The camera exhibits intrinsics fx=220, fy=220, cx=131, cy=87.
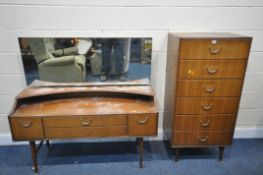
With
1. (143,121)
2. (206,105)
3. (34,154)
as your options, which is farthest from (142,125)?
(34,154)

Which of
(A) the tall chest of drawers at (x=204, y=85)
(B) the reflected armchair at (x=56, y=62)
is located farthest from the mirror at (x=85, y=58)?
(A) the tall chest of drawers at (x=204, y=85)

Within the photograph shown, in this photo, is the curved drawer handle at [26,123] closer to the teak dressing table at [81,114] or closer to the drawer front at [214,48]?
the teak dressing table at [81,114]

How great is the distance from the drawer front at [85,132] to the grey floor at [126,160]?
0.44m

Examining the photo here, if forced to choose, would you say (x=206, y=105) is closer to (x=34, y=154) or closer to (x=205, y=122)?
(x=205, y=122)

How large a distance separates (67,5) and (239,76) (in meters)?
1.56

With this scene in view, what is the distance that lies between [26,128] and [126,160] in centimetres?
97

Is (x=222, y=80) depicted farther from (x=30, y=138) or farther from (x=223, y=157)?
(x=30, y=138)

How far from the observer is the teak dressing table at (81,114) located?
5.54 ft

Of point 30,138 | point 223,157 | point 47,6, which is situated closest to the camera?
point 30,138

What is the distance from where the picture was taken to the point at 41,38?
1.96 m

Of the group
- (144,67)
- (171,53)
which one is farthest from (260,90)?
(144,67)

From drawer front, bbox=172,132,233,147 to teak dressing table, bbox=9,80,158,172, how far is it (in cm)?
32

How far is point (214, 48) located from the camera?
1.68 metres

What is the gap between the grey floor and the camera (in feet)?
6.57
